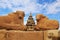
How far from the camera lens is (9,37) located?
179 inches

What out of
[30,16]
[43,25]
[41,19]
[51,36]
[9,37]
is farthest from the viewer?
[30,16]

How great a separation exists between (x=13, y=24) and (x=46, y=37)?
2.32 meters

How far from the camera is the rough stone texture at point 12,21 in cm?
620

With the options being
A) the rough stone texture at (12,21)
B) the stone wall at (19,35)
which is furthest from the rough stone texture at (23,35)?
the rough stone texture at (12,21)

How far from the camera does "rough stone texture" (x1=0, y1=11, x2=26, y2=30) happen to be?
620 cm

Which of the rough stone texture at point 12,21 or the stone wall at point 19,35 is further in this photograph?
the rough stone texture at point 12,21

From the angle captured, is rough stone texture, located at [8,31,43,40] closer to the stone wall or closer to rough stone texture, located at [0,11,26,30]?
the stone wall

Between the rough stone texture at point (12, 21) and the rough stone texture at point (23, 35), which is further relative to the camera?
the rough stone texture at point (12, 21)

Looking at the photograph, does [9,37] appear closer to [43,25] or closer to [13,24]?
[13,24]

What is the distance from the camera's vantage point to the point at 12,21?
6.62 m

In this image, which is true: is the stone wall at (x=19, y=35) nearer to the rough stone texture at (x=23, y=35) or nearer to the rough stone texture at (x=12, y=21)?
the rough stone texture at (x=23, y=35)

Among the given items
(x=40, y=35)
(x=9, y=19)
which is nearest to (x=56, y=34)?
(x=40, y=35)

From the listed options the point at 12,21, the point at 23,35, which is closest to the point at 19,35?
the point at 23,35

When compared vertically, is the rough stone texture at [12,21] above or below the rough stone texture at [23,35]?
above
